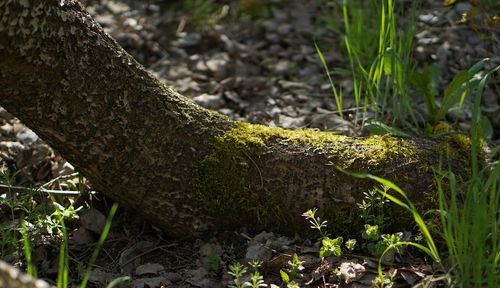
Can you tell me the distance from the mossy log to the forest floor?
0.14 m

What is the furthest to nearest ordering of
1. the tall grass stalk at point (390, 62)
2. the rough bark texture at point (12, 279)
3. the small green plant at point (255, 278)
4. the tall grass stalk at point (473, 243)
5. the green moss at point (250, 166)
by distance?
the tall grass stalk at point (390, 62) → the green moss at point (250, 166) → the small green plant at point (255, 278) → the tall grass stalk at point (473, 243) → the rough bark texture at point (12, 279)

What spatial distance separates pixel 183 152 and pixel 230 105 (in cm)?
133

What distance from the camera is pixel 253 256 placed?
7.47ft

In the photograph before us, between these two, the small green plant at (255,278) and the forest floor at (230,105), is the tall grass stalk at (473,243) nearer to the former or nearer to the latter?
the forest floor at (230,105)

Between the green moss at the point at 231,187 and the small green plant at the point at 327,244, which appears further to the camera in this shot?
the green moss at the point at 231,187

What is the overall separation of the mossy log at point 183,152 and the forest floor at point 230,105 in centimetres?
14

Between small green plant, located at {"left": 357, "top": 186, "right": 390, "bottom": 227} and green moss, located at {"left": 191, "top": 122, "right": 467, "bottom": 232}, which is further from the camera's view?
green moss, located at {"left": 191, "top": 122, "right": 467, "bottom": 232}

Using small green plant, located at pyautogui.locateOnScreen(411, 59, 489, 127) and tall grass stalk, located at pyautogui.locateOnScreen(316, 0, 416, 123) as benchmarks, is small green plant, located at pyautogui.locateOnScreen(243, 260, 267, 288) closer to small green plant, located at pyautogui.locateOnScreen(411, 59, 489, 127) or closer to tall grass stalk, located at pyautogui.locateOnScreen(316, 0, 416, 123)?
tall grass stalk, located at pyautogui.locateOnScreen(316, 0, 416, 123)

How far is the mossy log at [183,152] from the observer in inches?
85.0

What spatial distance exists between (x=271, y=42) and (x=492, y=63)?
1492 millimetres

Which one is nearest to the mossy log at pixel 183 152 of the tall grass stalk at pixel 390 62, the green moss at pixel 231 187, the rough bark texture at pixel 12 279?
the green moss at pixel 231 187

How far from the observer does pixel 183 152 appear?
2363 mm

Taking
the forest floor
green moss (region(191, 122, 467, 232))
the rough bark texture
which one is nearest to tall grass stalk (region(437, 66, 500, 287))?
the forest floor

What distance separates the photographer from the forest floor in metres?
2.26
